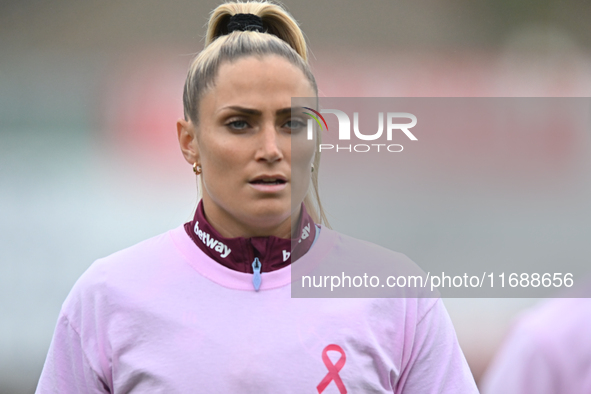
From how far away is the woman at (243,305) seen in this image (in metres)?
1.10

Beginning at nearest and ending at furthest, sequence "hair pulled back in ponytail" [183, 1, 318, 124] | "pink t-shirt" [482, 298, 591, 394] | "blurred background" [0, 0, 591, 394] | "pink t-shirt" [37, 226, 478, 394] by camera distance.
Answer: "pink t-shirt" [482, 298, 591, 394], "pink t-shirt" [37, 226, 478, 394], "hair pulled back in ponytail" [183, 1, 318, 124], "blurred background" [0, 0, 591, 394]

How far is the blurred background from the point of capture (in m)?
2.61

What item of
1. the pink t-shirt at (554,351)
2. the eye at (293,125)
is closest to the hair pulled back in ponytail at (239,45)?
the eye at (293,125)

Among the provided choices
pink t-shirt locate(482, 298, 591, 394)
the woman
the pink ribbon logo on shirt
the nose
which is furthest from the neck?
pink t-shirt locate(482, 298, 591, 394)

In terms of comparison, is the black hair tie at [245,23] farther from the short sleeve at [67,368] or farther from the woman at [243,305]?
the short sleeve at [67,368]

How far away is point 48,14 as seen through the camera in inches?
118

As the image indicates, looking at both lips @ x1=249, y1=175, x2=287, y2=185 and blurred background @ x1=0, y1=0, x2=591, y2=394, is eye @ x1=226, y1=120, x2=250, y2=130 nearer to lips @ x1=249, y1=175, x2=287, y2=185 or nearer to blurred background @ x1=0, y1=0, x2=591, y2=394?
lips @ x1=249, y1=175, x2=287, y2=185

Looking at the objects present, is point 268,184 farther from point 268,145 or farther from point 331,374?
point 331,374

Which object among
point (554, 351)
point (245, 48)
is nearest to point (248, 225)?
point (245, 48)

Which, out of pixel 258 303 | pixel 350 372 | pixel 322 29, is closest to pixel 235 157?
pixel 258 303

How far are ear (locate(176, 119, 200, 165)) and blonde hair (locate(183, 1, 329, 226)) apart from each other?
2 centimetres

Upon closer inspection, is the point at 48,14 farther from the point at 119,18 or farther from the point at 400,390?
the point at 400,390

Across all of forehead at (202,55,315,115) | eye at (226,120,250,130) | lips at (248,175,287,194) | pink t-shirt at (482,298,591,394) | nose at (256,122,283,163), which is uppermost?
forehead at (202,55,315,115)

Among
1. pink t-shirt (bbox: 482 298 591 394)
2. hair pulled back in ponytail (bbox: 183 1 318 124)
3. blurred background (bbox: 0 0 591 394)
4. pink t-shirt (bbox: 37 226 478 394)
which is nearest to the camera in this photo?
pink t-shirt (bbox: 482 298 591 394)
